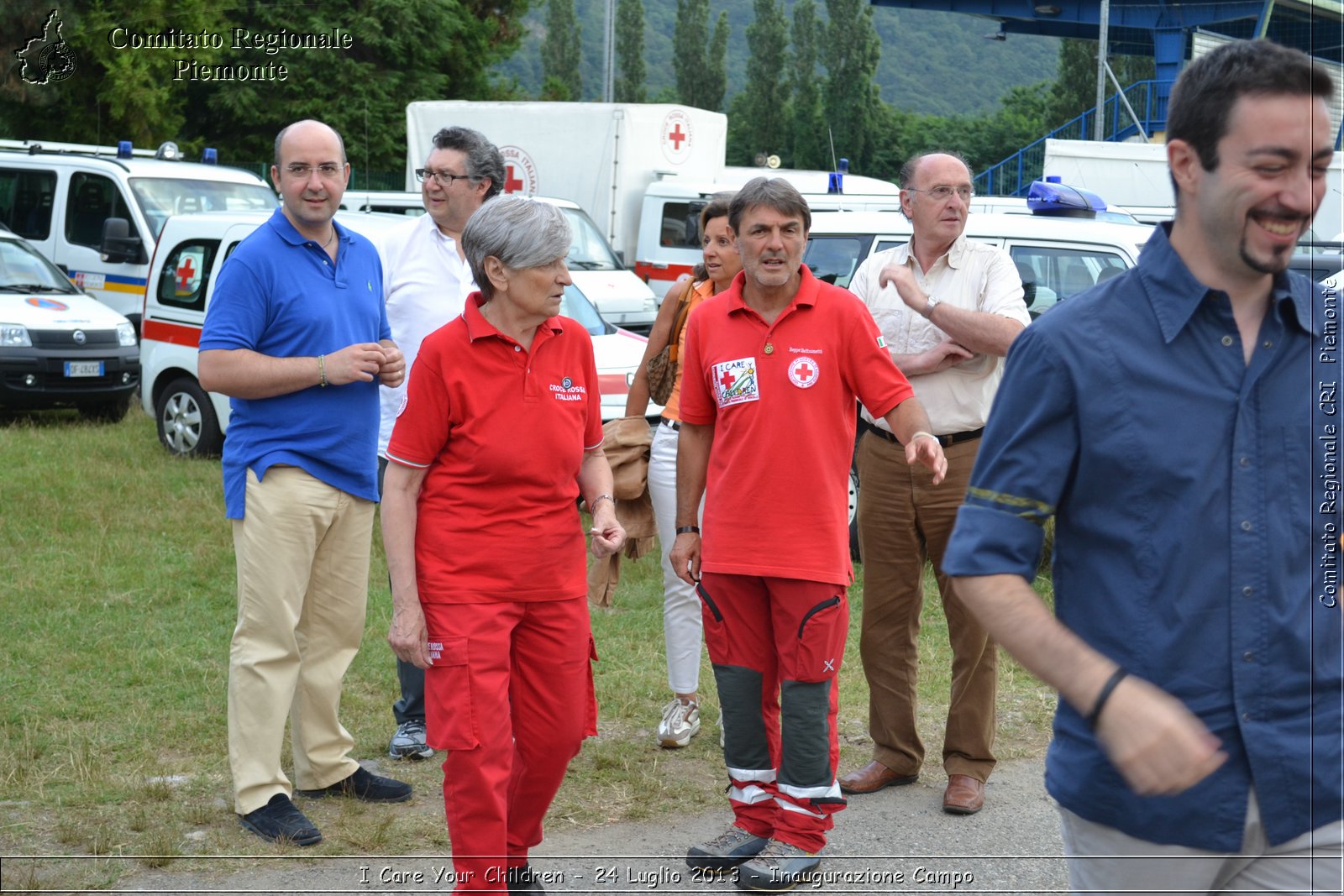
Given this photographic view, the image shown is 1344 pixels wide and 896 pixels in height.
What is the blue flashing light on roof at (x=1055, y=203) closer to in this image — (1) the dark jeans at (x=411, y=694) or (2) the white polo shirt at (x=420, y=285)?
(2) the white polo shirt at (x=420, y=285)

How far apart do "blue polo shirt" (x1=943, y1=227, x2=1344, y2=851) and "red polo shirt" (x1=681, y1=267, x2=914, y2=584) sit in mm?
2026

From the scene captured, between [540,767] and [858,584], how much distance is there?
14.5ft

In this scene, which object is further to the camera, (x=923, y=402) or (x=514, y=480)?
(x=923, y=402)

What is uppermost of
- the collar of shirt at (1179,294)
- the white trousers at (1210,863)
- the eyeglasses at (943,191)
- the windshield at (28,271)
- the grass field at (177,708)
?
the eyeglasses at (943,191)

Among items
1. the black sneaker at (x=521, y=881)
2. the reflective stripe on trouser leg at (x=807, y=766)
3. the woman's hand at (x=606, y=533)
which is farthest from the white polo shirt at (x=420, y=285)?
the reflective stripe on trouser leg at (x=807, y=766)

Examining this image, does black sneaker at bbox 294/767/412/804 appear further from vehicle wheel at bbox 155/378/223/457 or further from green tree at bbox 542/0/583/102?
green tree at bbox 542/0/583/102

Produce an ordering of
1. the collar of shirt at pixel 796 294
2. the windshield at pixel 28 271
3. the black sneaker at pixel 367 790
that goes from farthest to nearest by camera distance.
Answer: the windshield at pixel 28 271 → the black sneaker at pixel 367 790 → the collar of shirt at pixel 796 294

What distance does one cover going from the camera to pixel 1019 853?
463 centimetres

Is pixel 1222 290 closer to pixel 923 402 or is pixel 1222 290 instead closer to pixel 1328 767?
pixel 1328 767

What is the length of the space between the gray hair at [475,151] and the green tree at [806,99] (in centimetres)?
4754

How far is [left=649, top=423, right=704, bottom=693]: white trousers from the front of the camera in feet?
18.2

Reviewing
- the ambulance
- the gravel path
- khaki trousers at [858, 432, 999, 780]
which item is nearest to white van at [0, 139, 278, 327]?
the ambulance

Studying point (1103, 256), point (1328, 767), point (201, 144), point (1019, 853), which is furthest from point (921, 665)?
point (201, 144)

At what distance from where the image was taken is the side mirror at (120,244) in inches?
574
